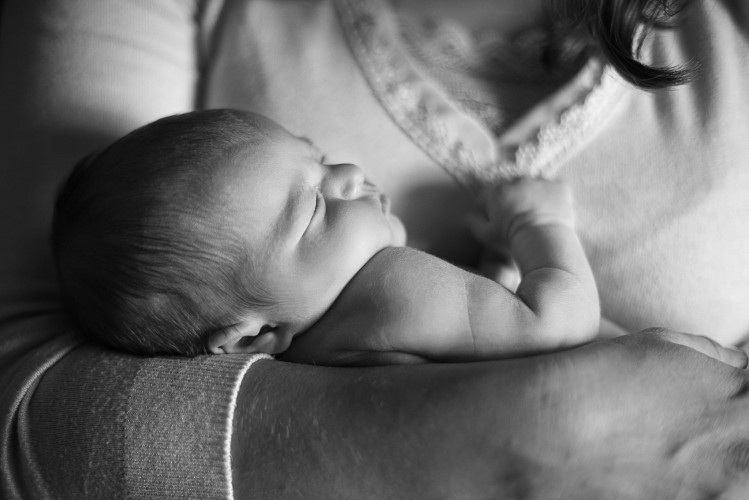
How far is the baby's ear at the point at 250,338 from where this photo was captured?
2.82 ft

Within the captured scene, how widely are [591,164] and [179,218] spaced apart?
59 centimetres

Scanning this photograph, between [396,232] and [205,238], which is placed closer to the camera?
[205,238]

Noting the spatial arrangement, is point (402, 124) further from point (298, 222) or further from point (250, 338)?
point (250, 338)

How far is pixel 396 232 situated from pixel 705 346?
16.9 inches

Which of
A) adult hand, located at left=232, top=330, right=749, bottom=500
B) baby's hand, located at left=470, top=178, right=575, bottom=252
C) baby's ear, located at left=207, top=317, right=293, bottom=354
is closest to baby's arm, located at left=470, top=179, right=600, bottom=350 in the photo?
baby's hand, located at left=470, top=178, right=575, bottom=252

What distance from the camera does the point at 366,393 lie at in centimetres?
74

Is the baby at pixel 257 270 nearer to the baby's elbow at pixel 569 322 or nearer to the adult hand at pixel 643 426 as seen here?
the baby's elbow at pixel 569 322

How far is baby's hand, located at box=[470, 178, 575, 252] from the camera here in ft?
3.16

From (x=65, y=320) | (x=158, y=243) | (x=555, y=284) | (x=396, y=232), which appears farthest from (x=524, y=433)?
(x=65, y=320)

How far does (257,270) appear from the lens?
84 centimetres

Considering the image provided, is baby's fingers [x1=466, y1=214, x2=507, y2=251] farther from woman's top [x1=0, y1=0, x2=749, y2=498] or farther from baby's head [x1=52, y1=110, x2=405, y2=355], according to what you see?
baby's head [x1=52, y1=110, x2=405, y2=355]

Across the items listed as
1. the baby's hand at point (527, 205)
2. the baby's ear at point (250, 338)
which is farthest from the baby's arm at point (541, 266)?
the baby's ear at point (250, 338)

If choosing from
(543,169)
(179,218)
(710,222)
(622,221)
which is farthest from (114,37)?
(710,222)

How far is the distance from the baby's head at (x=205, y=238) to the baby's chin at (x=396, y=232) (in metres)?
0.05
